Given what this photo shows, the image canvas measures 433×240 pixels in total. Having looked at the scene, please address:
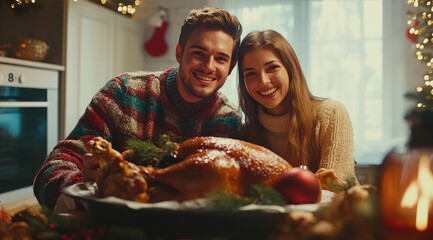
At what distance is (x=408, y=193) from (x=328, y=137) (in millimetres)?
965

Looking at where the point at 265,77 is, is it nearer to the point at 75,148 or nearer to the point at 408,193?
the point at 75,148

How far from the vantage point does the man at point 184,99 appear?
140 cm

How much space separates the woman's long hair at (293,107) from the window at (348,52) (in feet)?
7.27

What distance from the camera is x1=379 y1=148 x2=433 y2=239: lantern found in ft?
1.26

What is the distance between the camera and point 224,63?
1.43m

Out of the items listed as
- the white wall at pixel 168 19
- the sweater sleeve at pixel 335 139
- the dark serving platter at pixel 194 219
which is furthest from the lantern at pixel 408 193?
the white wall at pixel 168 19

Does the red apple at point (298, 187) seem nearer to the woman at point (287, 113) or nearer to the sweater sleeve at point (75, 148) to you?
the sweater sleeve at point (75, 148)

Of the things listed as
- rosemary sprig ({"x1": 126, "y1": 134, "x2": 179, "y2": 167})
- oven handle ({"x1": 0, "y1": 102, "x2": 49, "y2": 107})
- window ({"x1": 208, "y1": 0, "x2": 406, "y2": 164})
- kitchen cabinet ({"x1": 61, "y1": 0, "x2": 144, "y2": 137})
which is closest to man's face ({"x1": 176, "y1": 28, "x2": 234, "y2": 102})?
rosemary sprig ({"x1": 126, "y1": 134, "x2": 179, "y2": 167})

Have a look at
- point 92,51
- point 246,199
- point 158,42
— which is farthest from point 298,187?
point 158,42

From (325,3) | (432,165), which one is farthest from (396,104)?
(432,165)

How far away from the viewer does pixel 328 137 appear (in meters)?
1.34

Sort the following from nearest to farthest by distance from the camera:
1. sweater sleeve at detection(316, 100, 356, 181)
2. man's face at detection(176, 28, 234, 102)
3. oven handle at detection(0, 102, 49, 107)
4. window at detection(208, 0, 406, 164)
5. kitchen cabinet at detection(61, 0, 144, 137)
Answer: sweater sleeve at detection(316, 100, 356, 181)
man's face at detection(176, 28, 234, 102)
oven handle at detection(0, 102, 49, 107)
kitchen cabinet at detection(61, 0, 144, 137)
window at detection(208, 0, 406, 164)

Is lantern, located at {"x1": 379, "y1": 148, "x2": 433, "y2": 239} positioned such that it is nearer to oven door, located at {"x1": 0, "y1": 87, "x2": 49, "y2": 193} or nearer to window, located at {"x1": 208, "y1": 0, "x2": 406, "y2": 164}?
oven door, located at {"x1": 0, "y1": 87, "x2": 49, "y2": 193}

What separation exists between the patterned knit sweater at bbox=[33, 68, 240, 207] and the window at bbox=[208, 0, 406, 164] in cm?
233
